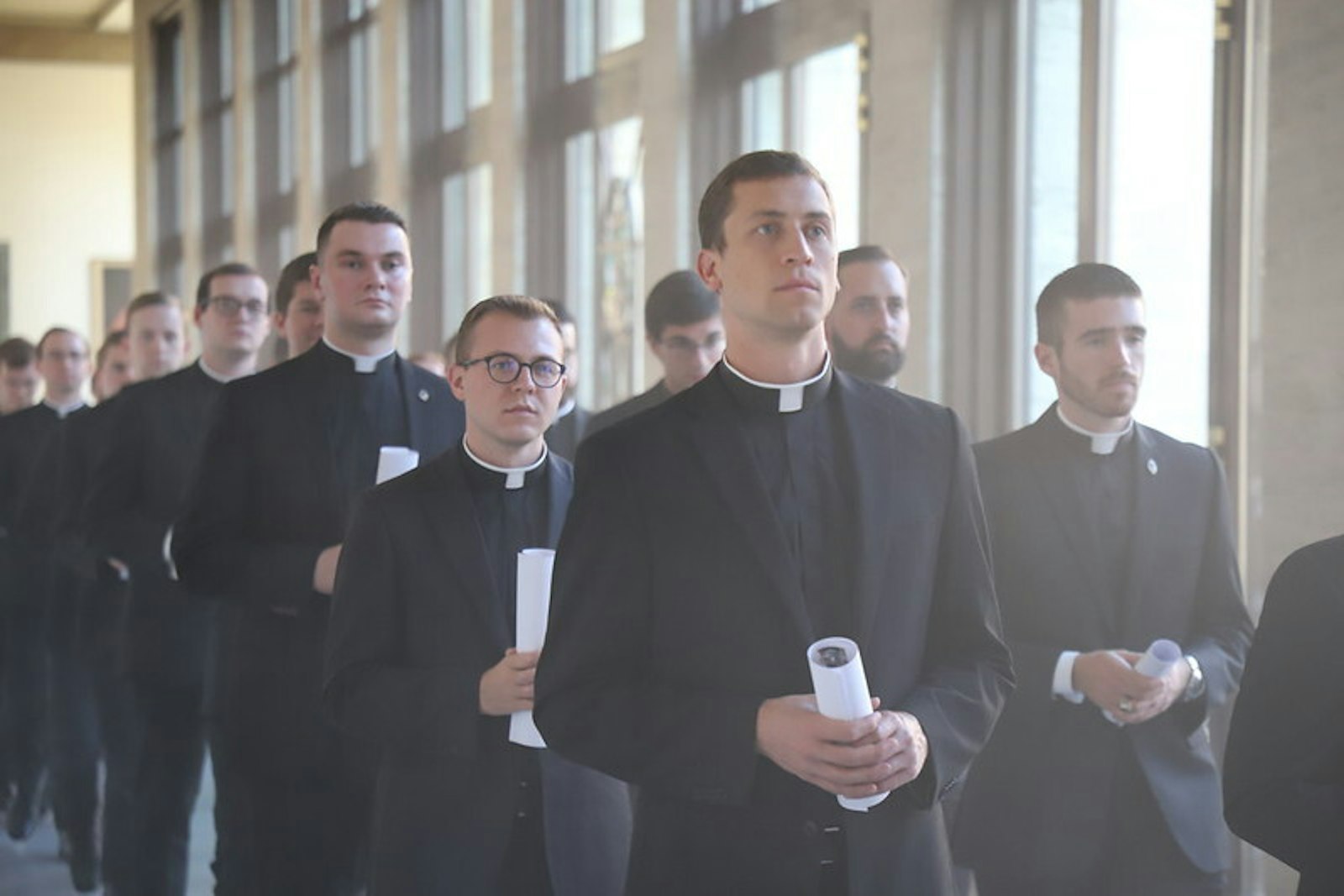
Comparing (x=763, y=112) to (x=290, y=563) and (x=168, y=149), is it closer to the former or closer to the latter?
(x=290, y=563)

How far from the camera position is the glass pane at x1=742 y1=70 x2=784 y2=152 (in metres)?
8.12

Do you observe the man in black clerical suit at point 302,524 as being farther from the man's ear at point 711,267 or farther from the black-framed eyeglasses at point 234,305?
the man's ear at point 711,267

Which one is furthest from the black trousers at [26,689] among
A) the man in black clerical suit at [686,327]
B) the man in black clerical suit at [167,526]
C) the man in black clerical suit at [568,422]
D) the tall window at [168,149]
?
the tall window at [168,149]

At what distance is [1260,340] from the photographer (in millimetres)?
4910

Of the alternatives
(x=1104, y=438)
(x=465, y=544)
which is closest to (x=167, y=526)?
(x=465, y=544)

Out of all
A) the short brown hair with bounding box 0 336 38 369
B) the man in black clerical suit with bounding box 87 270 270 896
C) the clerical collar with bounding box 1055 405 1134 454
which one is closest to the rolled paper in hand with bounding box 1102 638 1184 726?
the clerical collar with bounding box 1055 405 1134 454

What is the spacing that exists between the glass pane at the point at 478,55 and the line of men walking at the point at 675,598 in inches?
233

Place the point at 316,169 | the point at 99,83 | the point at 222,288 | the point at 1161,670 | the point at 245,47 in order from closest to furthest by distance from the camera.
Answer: the point at 1161,670 → the point at 222,288 → the point at 316,169 → the point at 245,47 → the point at 99,83

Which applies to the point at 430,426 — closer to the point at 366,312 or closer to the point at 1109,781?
the point at 366,312

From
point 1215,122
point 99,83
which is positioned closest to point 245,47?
point 99,83

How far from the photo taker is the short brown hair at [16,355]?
9.90 metres

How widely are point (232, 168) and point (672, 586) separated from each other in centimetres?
1641

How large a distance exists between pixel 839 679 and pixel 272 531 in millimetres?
2286

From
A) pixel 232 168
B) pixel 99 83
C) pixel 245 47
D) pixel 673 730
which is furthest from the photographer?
pixel 99 83
